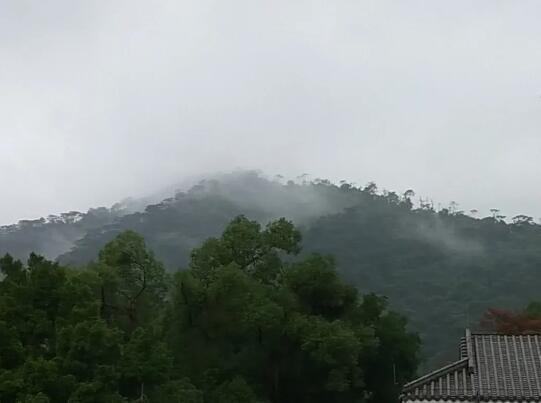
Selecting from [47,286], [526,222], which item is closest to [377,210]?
[526,222]

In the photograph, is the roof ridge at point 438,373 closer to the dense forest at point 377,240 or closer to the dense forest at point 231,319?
the dense forest at point 231,319

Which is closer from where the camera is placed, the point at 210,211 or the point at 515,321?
the point at 515,321

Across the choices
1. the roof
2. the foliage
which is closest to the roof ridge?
the roof

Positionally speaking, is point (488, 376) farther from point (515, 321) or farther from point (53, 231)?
point (53, 231)

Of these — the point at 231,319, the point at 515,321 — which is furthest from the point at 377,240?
the point at 231,319

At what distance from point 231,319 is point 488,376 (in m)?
6.78

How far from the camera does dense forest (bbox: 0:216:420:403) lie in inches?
562

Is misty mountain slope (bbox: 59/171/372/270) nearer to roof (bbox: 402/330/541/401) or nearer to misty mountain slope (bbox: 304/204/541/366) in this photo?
misty mountain slope (bbox: 304/204/541/366)

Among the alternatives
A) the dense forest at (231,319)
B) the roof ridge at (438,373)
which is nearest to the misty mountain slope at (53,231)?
the dense forest at (231,319)

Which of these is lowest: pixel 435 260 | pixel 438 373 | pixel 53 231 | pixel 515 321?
pixel 438 373

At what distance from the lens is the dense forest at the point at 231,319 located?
562 inches

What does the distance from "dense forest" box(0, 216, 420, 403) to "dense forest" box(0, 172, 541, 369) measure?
1168 centimetres

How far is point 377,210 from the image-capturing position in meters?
56.7

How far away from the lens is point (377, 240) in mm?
50406
